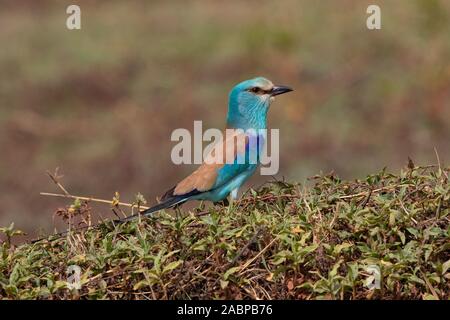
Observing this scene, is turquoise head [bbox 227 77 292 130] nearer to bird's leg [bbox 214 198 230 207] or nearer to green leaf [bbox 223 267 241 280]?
bird's leg [bbox 214 198 230 207]

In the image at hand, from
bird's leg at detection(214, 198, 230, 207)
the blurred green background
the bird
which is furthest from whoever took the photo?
the blurred green background

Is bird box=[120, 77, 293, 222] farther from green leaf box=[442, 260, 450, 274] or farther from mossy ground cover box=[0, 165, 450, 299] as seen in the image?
green leaf box=[442, 260, 450, 274]

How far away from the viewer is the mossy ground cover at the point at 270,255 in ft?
12.7

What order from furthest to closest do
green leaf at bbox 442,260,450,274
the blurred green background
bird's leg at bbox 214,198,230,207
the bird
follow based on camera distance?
the blurred green background, the bird, bird's leg at bbox 214,198,230,207, green leaf at bbox 442,260,450,274

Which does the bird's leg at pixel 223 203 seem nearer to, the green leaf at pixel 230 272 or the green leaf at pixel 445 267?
the green leaf at pixel 230 272

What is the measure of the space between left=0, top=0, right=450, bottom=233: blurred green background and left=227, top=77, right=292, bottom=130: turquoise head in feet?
8.61

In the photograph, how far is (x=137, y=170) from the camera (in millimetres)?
10867

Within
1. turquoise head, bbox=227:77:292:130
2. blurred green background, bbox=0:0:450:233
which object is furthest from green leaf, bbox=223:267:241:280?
blurred green background, bbox=0:0:450:233

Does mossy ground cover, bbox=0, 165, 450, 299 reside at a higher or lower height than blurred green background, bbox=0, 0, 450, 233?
higher

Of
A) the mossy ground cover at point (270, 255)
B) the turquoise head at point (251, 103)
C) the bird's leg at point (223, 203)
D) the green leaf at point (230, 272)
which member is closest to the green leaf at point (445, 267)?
the mossy ground cover at point (270, 255)

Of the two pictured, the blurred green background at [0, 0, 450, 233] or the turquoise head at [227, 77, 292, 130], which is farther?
the blurred green background at [0, 0, 450, 233]

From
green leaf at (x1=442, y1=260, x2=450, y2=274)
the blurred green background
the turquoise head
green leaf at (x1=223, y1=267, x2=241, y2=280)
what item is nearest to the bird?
the turquoise head

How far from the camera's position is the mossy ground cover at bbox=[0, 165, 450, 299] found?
388 centimetres

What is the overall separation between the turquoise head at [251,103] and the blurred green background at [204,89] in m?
2.63
